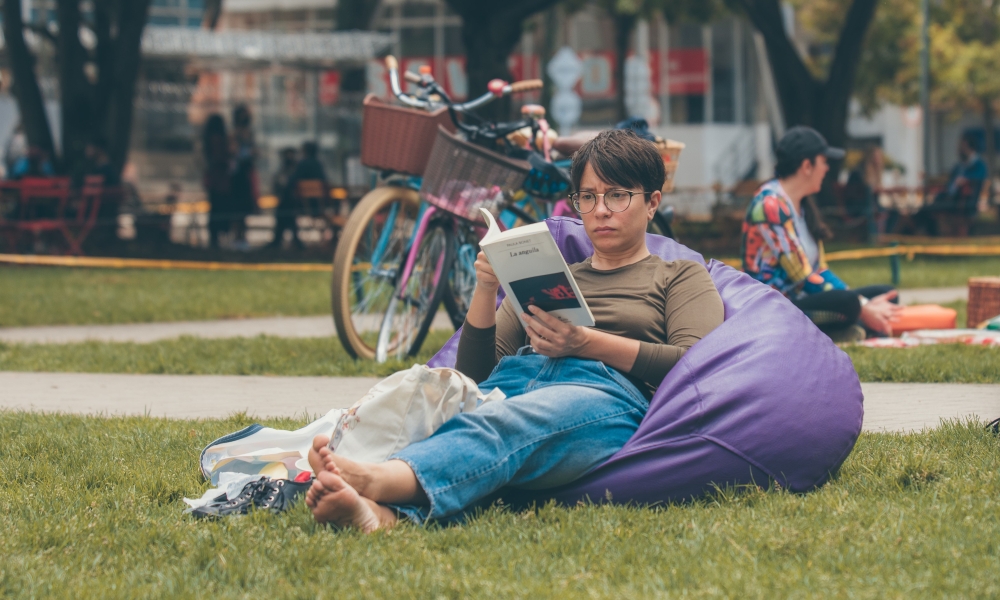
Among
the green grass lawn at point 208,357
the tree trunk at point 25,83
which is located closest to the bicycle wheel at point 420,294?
the green grass lawn at point 208,357

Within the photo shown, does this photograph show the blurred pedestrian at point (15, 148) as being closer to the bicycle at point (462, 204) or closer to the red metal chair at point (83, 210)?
the red metal chair at point (83, 210)

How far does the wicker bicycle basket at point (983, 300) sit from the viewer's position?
8398 millimetres

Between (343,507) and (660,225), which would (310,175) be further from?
(343,507)

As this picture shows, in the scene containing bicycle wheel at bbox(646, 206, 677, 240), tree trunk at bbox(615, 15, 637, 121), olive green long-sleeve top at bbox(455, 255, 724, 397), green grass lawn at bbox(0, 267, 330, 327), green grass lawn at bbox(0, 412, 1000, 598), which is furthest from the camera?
tree trunk at bbox(615, 15, 637, 121)

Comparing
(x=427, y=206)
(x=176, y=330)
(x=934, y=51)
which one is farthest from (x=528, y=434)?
(x=934, y=51)

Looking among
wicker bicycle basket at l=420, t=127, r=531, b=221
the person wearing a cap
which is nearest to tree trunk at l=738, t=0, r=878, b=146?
the person wearing a cap

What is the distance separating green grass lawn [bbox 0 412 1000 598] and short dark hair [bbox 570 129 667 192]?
1.05 metres

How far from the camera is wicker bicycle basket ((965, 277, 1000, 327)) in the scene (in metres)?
8.40

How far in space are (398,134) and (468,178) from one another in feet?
1.76

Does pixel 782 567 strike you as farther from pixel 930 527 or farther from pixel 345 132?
pixel 345 132

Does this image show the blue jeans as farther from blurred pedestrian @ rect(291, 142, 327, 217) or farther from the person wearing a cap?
blurred pedestrian @ rect(291, 142, 327, 217)

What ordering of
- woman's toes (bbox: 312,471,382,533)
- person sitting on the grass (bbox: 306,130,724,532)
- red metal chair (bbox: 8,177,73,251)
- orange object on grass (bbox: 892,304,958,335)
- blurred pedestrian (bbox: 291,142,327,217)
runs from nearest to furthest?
woman's toes (bbox: 312,471,382,533) < person sitting on the grass (bbox: 306,130,724,532) < orange object on grass (bbox: 892,304,958,335) < red metal chair (bbox: 8,177,73,251) < blurred pedestrian (bbox: 291,142,327,217)

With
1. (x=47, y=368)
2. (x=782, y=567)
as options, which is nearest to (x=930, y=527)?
(x=782, y=567)

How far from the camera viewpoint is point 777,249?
24.0 feet
